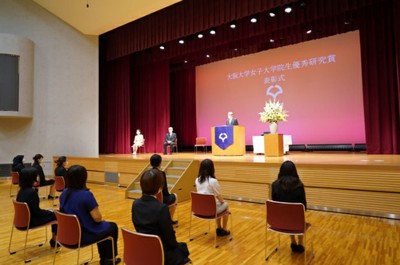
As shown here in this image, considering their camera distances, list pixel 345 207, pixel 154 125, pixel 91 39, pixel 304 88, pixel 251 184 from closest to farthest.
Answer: pixel 345 207 < pixel 251 184 < pixel 304 88 < pixel 91 39 < pixel 154 125

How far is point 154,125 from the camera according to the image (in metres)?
13.3

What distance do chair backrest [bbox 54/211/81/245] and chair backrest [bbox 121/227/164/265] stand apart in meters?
0.66

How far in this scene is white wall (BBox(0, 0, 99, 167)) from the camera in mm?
9859

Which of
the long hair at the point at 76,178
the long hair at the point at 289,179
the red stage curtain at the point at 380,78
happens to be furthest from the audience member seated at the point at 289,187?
the red stage curtain at the point at 380,78

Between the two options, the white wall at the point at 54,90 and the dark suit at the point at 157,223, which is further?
the white wall at the point at 54,90

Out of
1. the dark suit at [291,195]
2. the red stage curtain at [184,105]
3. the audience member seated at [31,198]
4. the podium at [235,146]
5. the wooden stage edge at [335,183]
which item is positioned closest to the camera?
the dark suit at [291,195]

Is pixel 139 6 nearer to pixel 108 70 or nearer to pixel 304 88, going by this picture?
pixel 108 70

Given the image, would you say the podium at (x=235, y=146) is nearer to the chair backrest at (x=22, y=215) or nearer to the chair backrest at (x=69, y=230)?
the chair backrest at (x=22, y=215)

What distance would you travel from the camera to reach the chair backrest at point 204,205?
11.3ft

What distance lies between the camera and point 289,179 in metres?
3.09

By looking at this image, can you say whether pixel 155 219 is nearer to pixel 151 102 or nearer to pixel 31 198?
pixel 31 198

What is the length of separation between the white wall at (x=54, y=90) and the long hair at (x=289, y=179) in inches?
372

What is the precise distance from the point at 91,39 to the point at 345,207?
10.6 m

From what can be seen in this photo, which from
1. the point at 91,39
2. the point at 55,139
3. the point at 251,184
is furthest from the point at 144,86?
the point at 251,184
